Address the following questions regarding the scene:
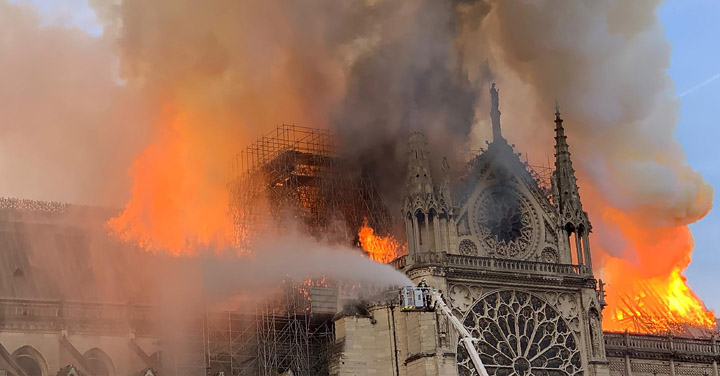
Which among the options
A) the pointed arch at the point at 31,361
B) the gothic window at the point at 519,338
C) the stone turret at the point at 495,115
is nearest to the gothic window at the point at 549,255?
the gothic window at the point at 519,338

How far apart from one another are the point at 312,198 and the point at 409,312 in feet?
37.7

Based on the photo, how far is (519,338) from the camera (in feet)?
190

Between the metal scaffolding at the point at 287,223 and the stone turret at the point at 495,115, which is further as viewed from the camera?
the stone turret at the point at 495,115

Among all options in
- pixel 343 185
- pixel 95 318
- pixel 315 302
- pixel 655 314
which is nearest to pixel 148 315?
pixel 95 318

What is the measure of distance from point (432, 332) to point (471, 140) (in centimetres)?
1235

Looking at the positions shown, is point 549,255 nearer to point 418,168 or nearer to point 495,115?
point 495,115

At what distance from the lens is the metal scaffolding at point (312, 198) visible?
62.1m

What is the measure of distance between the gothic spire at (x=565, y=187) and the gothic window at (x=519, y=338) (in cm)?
481

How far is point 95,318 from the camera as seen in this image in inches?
2271

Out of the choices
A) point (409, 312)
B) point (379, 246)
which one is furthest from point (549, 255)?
point (409, 312)

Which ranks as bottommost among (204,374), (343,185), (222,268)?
(204,374)

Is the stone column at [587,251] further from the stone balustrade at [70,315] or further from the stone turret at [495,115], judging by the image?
the stone balustrade at [70,315]

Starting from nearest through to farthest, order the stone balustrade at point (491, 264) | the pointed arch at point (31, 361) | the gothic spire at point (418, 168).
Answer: the pointed arch at point (31, 361) < the stone balustrade at point (491, 264) < the gothic spire at point (418, 168)

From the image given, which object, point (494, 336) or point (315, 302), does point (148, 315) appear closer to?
point (315, 302)
